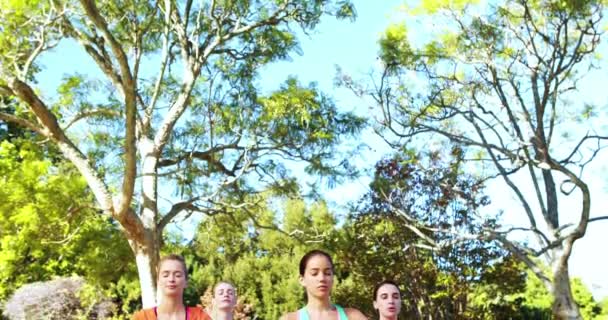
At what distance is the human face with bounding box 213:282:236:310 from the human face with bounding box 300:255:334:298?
112 cm

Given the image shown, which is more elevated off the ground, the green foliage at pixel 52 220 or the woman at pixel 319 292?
the green foliage at pixel 52 220

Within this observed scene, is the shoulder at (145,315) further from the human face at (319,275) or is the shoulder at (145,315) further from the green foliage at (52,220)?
the green foliage at (52,220)

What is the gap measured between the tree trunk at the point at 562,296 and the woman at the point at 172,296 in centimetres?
1303

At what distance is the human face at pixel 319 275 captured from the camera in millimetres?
3369

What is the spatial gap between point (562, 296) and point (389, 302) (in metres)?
12.5

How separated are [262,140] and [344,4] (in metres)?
2.87

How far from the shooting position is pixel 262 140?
15.1m

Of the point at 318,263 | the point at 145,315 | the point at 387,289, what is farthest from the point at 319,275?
the point at 145,315

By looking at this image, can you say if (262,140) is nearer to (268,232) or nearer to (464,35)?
(464,35)

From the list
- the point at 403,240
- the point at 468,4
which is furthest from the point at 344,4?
the point at 403,240

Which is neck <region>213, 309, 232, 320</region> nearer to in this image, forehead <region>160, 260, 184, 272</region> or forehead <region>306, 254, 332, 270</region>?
forehead <region>160, 260, 184, 272</region>

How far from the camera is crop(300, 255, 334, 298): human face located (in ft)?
11.1

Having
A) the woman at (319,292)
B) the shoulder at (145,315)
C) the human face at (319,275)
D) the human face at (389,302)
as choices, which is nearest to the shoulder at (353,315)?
the woman at (319,292)

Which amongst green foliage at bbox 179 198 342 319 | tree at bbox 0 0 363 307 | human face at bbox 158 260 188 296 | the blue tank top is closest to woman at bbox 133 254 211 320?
human face at bbox 158 260 188 296
